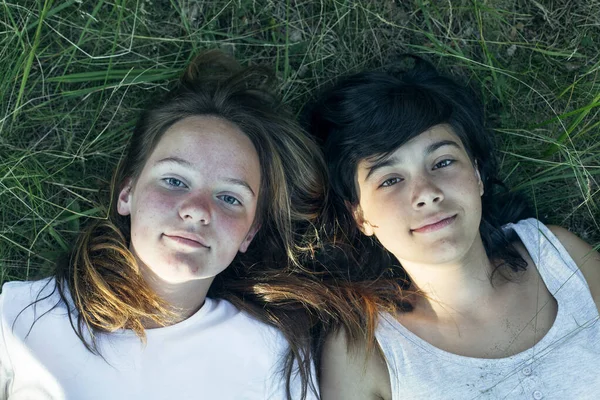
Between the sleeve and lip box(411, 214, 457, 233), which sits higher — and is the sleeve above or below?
below

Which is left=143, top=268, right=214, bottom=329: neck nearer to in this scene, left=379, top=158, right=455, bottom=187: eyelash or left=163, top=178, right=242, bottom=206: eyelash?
left=163, top=178, right=242, bottom=206: eyelash

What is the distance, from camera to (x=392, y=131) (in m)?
3.41

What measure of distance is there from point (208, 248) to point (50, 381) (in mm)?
979

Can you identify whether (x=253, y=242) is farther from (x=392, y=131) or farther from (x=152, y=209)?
(x=392, y=131)

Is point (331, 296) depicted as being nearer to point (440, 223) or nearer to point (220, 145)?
point (440, 223)

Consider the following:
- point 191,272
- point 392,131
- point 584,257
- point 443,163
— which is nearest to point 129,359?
point 191,272

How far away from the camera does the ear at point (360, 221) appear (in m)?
3.54

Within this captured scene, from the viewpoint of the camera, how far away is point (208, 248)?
10.4 ft

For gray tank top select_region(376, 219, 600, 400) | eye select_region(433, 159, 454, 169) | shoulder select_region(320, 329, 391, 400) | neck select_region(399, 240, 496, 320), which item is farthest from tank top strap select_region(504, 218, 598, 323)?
shoulder select_region(320, 329, 391, 400)

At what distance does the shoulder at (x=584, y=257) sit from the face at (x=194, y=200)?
1.74 meters

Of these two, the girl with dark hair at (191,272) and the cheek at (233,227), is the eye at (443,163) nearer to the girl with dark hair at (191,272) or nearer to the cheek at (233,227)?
the girl with dark hair at (191,272)

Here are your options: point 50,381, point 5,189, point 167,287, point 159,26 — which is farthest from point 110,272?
point 159,26

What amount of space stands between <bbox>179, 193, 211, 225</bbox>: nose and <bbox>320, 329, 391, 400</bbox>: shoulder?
3.52 feet

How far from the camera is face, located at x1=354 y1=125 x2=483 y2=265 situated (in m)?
3.25
